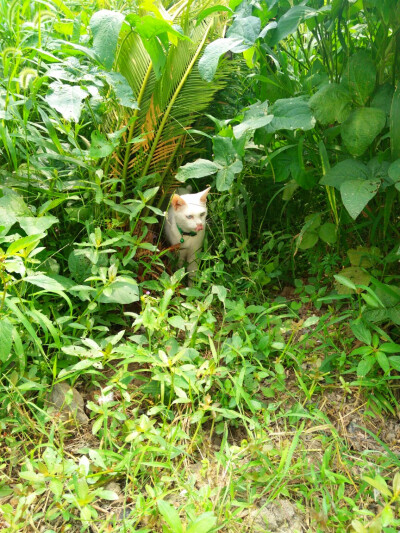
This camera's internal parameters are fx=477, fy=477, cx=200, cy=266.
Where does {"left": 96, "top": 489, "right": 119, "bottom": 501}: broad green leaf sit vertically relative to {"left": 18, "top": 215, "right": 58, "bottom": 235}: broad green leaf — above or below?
below

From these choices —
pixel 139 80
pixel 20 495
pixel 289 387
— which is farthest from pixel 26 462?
pixel 139 80

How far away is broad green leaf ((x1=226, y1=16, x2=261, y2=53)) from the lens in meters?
1.33

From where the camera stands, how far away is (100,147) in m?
1.44

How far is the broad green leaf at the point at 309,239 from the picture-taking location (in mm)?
1651

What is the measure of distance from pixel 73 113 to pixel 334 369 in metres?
1.06

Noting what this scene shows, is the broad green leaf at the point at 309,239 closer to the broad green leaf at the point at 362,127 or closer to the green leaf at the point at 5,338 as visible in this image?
the broad green leaf at the point at 362,127

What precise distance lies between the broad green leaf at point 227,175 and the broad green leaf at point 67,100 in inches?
16.9

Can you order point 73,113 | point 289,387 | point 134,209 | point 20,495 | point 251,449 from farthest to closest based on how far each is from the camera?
1. point 134,209
2. point 289,387
3. point 73,113
4. point 251,449
5. point 20,495

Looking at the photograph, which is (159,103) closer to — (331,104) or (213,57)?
→ (213,57)

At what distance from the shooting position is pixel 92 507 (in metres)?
1.06

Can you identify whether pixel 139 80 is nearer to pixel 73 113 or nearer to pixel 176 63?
pixel 176 63

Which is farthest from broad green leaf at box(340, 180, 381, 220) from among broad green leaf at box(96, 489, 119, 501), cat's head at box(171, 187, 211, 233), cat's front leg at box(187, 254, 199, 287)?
broad green leaf at box(96, 489, 119, 501)

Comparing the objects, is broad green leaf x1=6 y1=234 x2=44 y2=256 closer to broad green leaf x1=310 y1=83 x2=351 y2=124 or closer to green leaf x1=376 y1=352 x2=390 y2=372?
broad green leaf x1=310 y1=83 x2=351 y2=124

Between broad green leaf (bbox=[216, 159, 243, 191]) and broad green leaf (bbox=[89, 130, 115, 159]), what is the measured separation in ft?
1.11
